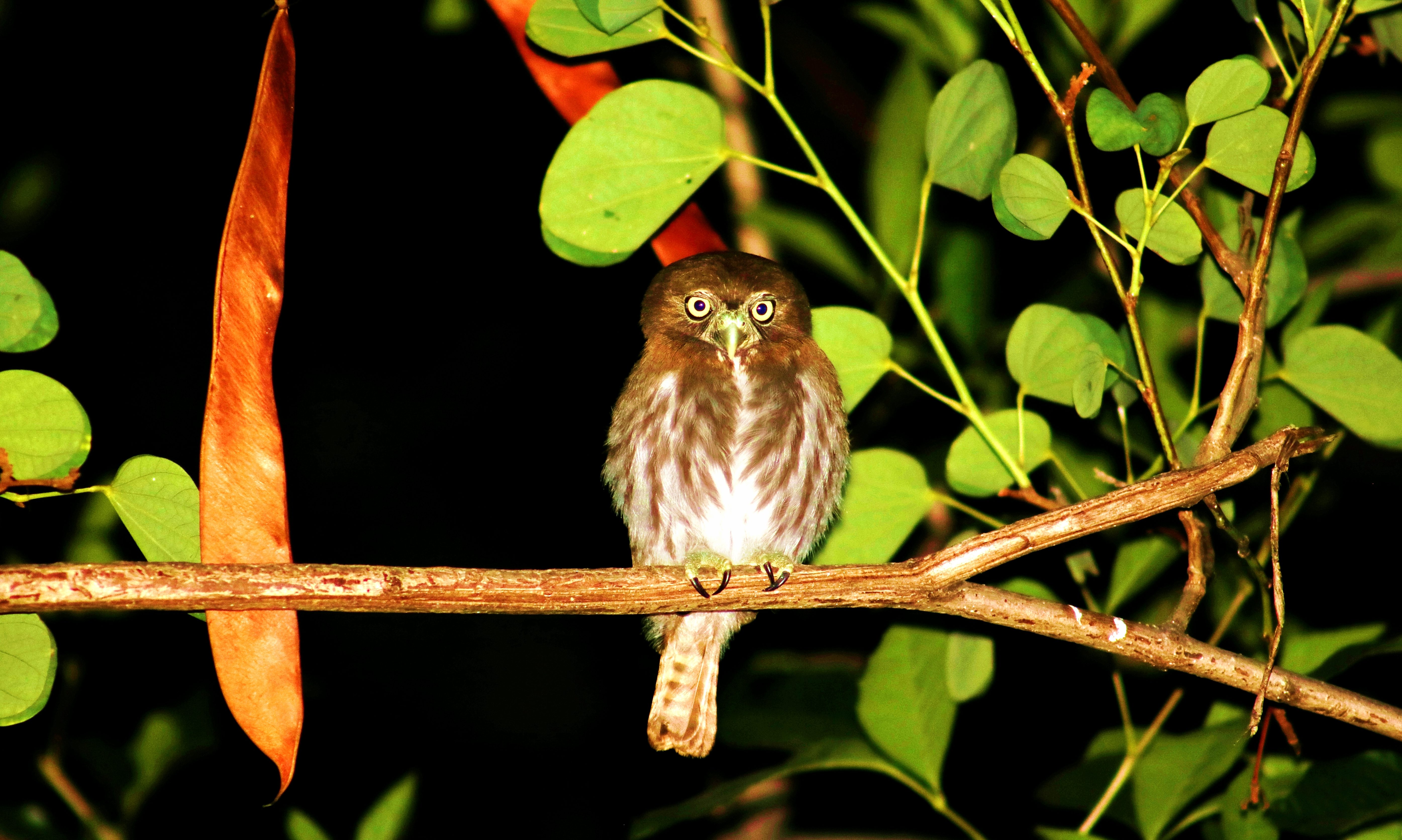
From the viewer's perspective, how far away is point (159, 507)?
192cm

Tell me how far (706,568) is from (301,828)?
3.66 feet

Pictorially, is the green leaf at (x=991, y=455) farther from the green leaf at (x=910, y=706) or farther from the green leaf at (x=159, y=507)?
the green leaf at (x=159, y=507)

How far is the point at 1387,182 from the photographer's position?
12.9 ft

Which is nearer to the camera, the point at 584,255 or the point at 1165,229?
the point at 1165,229

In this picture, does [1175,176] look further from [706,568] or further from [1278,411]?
[706,568]

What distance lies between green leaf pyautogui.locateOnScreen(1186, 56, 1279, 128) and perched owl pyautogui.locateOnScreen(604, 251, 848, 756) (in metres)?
1.21

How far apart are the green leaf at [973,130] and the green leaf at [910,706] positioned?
1.08m

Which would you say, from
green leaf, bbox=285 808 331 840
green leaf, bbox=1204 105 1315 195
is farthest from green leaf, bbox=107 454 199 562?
green leaf, bbox=1204 105 1315 195

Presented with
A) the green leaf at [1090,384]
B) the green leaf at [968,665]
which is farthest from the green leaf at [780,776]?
the green leaf at [1090,384]

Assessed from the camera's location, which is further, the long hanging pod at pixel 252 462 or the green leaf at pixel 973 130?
the green leaf at pixel 973 130

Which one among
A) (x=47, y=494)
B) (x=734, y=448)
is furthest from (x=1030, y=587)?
(x=47, y=494)

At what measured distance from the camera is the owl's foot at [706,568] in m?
2.26

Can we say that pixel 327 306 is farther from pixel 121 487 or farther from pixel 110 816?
pixel 121 487

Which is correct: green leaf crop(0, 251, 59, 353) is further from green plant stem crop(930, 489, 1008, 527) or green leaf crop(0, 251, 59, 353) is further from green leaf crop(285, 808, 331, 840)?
green plant stem crop(930, 489, 1008, 527)
